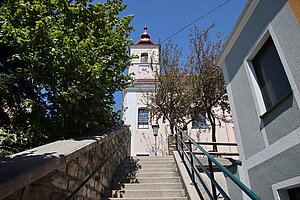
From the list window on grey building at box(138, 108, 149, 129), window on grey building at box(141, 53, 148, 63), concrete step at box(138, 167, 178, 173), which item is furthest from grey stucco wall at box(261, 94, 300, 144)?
window on grey building at box(141, 53, 148, 63)

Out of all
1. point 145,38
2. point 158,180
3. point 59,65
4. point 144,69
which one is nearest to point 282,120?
point 158,180

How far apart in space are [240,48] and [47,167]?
5248mm

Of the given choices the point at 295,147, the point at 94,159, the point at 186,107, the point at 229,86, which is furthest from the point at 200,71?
the point at 94,159

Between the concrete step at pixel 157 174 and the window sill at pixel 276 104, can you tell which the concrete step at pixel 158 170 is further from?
the window sill at pixel 276 104

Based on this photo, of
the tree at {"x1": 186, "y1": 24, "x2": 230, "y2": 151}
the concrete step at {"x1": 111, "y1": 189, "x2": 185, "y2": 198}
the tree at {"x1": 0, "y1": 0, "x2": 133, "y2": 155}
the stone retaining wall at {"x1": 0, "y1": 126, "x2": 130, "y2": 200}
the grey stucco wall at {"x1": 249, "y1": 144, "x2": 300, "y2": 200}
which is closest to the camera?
the stone retaining wall at {"x1": 0, "y1": 126, "x2": 130, "y2": 200}

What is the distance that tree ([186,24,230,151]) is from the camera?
9.88 meters

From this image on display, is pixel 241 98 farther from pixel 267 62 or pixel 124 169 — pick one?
pixel 124 169

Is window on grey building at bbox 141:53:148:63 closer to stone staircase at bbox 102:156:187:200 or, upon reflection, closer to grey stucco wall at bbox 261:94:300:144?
stone staircase at bbox 102:156:187:200

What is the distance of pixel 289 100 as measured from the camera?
11.0 feet

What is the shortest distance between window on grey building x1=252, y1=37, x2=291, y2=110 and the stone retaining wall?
12.4 ft

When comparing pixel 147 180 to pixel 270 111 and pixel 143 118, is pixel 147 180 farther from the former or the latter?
pixel 143 118

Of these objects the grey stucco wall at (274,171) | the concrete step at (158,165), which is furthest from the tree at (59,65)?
the grey stucco wall at (274,171)

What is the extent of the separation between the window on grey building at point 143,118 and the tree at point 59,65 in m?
8.15

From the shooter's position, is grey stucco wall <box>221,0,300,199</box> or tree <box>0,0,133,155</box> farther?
tree <box>0,0,133,155</box>
